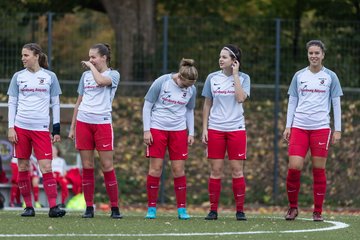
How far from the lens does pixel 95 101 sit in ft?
46.1

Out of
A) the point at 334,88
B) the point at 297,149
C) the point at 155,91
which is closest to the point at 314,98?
the point at 334,88

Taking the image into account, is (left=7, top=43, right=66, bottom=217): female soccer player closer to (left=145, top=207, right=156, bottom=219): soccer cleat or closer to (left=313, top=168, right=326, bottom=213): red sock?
(left=145, top=207, right=156, bottom=219): soccer cleat

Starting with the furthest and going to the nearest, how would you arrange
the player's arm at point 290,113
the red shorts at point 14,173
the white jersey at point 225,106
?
the red shorts at point 14,173
the player's arm at point 290,113
the white jersey at point 225,106

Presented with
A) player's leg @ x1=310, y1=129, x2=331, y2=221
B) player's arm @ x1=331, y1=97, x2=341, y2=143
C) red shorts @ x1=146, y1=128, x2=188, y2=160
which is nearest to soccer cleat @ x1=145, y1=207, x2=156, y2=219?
red shorts @ x1=146, y1=128, x2=188, y2=160

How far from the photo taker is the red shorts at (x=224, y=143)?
14.2m

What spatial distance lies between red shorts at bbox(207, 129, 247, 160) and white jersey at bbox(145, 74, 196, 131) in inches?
15.9

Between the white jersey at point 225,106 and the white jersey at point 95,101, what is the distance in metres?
1.16

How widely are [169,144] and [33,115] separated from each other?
1587 mm

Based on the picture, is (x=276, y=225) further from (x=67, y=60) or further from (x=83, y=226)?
(x=67, y=60)

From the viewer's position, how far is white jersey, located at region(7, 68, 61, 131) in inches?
551

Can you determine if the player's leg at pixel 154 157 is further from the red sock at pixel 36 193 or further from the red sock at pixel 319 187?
the red sock at pixel 36 193

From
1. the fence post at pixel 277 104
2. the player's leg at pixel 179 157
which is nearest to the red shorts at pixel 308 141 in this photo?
the player's leg at pixel 179 157

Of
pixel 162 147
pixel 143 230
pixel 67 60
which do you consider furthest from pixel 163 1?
pixel 143 230

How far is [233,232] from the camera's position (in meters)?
12.3
